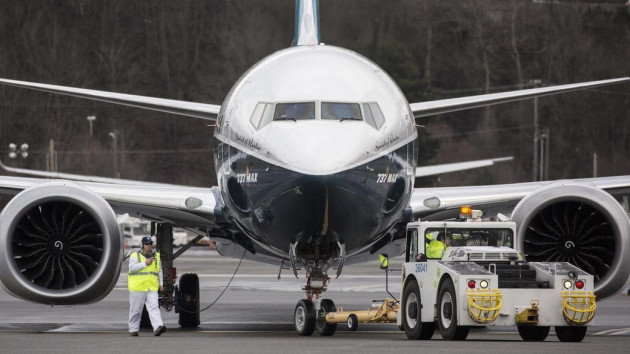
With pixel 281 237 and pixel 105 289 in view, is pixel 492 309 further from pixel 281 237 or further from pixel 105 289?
pixel 105 289

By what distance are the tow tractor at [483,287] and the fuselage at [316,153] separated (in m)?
0.76

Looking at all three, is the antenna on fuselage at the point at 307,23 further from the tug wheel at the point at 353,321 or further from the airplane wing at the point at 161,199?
the tug wheel at the point at 353,321

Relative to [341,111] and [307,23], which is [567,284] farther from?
[307,23]

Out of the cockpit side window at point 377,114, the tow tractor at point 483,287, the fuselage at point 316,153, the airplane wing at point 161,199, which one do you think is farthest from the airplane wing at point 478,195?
the airplane wing at point 161,199

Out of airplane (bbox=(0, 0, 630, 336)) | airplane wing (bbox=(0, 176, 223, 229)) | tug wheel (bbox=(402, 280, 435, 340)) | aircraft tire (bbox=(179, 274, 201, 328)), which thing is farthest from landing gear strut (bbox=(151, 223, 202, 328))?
tug wheel (bbox=(402, 280, 435, 340))

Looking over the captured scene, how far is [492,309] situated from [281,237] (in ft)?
9.79

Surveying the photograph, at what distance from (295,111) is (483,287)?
3262 millimetres

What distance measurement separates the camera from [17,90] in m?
70.1

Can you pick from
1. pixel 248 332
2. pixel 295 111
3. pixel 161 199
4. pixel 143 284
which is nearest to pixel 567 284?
pixel 295 111

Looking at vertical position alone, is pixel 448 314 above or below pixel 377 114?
below

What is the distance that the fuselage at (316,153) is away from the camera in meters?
15.5

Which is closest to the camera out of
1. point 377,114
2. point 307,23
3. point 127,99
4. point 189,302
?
point 377,114

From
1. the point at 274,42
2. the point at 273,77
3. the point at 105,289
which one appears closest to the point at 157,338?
the point at 105,289

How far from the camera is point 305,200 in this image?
15539mm
